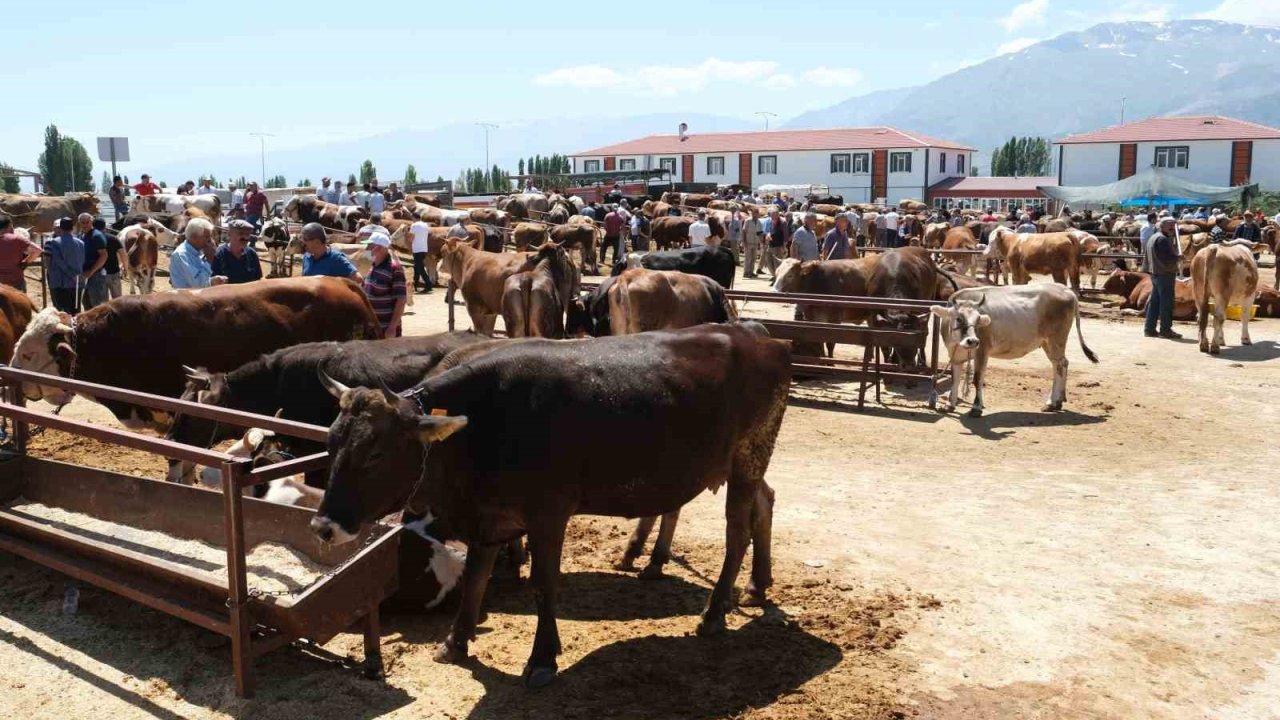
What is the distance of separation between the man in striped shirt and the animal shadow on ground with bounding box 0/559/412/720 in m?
4.21

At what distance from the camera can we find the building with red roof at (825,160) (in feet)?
249

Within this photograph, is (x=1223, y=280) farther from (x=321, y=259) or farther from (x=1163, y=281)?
(x=321, y=259)

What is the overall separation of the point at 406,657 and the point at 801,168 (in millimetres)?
75522

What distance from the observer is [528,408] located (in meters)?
5.20

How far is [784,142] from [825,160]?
4540 millimetres

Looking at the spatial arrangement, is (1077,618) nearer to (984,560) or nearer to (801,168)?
(984,560)

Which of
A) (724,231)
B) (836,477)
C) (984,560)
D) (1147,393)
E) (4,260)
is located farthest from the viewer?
(724,231)

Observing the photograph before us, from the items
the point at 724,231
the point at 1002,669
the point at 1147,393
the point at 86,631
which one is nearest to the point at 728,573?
the point at 1002,669

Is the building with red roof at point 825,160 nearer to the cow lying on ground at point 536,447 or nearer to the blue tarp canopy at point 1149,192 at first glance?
the blue tarp canopy at point 1149,192

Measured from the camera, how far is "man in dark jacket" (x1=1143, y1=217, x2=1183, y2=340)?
1777 centimetres

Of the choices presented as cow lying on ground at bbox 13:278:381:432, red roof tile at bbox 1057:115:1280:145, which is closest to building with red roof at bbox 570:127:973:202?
red roof tile at bbox 1057:115:1280:145

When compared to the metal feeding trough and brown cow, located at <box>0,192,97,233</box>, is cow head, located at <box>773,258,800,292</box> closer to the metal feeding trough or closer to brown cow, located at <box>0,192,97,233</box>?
the metal feeding trough

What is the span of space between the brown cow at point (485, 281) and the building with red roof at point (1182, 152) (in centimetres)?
6527

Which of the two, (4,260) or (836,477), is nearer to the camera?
(836,477)
